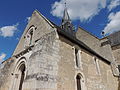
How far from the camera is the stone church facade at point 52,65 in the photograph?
5.67 m

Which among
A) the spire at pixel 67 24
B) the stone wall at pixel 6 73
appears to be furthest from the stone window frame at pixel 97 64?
the spire at pixel 67 24

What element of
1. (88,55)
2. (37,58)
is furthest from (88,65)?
(37,58)

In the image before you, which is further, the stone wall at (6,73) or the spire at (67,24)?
the spire at (67,24)

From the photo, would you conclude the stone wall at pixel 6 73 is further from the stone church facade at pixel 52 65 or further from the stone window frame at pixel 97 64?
the stone window frame at pixel 97 64

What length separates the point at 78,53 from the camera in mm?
8562

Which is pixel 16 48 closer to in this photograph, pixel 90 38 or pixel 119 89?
pixel 90 38

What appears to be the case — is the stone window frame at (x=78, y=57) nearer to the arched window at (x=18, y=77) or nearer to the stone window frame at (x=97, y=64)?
the stone window frame at (x=97, y=64)

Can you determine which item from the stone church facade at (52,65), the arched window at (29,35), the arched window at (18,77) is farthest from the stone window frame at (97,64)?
the arched window at (18,77)

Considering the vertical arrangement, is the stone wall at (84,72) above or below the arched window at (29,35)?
below

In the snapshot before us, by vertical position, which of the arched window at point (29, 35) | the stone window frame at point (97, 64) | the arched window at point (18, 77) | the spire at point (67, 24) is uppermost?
the spire at point (67, 24)

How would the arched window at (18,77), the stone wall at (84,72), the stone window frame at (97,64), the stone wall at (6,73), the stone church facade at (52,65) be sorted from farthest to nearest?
the stone window frame at (97,64) < the stone wall at (6,73) < the arched window at (18,77) < the stone wall at (84,72) < the stone church facade at (52,65)

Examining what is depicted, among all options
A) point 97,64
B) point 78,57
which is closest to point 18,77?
point 78,57

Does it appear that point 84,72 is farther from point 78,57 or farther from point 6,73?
point 6,73

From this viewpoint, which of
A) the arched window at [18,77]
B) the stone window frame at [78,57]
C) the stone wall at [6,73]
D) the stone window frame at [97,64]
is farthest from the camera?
the stone window frame at [97,64]
